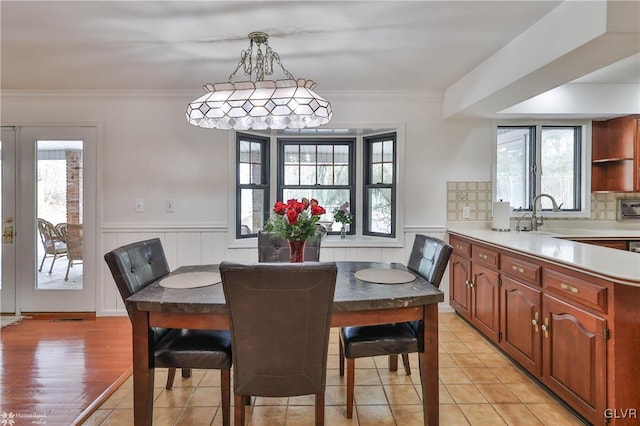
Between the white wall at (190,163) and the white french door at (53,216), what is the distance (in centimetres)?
11

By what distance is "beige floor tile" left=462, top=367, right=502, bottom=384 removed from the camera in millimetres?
2375

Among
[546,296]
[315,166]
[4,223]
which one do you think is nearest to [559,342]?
[546,296]

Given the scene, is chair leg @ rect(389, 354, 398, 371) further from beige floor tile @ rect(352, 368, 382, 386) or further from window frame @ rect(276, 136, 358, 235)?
window frame @ rect(276, 136, 358, 235)

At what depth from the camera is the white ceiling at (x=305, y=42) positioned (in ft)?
6.52

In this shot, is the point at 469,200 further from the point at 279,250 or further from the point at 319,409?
the point at 319,409

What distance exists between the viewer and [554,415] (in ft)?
6.55

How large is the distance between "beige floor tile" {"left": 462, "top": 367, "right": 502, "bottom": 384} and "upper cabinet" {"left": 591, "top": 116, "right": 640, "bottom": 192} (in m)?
2.33

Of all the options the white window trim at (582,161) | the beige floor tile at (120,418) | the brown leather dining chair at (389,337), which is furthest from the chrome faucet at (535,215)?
the beige floor tile at (120,418)

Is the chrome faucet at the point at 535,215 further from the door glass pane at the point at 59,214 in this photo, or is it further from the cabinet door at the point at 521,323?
the door glass pane at the point at 59,214

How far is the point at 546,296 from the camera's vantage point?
6.93 feet

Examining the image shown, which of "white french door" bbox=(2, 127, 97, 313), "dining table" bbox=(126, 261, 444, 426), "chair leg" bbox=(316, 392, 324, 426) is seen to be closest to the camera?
"chair leg" bbox=(316, 392, 324, 426)

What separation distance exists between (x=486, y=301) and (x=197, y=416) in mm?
2235

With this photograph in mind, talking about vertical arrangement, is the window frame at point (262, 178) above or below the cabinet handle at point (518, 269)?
above

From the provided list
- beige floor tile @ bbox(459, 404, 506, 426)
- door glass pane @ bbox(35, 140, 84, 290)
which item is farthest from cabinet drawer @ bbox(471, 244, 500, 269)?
door glass pane @ bbox(35, 140, 84, 290)
